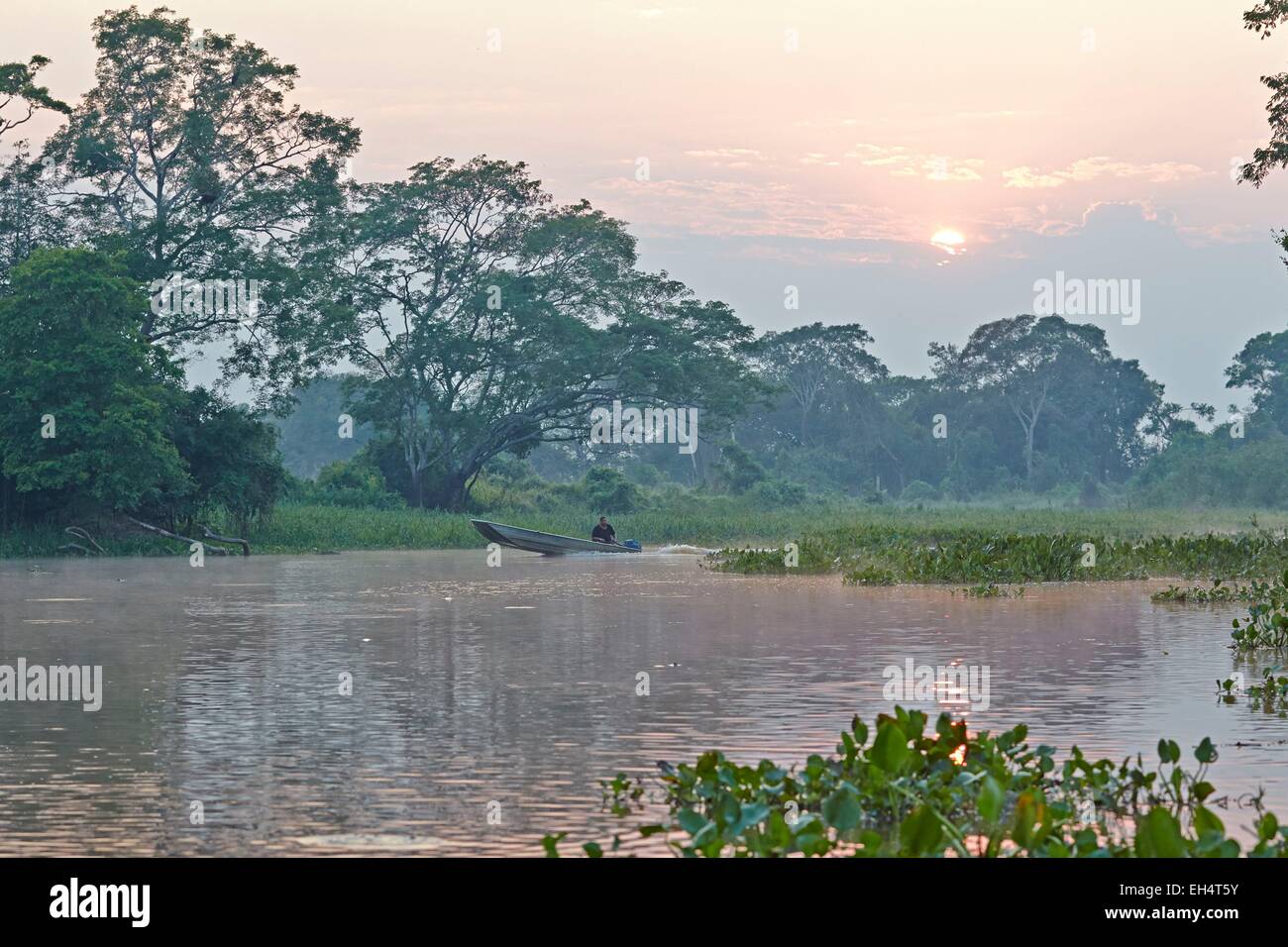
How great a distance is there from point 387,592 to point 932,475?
2436 inches

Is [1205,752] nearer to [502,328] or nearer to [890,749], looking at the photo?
[890,749]

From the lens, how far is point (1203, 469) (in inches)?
2549

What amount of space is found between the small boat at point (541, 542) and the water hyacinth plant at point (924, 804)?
92.4 ft

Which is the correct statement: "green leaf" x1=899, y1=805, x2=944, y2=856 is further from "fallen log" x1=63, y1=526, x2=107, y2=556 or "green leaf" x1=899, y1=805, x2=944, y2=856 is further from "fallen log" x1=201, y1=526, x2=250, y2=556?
"fallen log" x1=201, y1=526, x2=250, y2=556

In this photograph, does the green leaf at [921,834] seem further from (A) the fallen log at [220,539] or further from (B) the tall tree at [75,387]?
(A) the fallen log at [220,539]

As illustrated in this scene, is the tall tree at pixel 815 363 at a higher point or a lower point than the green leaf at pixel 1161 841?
higher

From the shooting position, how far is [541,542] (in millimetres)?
37219

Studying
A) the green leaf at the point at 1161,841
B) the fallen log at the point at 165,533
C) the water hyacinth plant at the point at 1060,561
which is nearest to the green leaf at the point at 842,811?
the green leaf at the point at 1161,841

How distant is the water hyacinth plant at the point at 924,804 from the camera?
6168 mm

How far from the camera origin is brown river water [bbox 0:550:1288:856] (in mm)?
7926

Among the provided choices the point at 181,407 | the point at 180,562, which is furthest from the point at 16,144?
the point at 180,562

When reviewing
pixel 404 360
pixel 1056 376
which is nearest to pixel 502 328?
pixel 404 360
